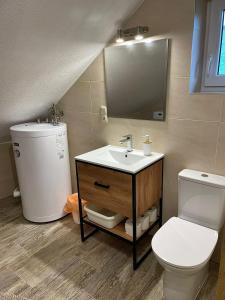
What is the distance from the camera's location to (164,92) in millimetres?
1783

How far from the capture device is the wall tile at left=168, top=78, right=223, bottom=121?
1.58 meters

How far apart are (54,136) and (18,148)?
37 cm

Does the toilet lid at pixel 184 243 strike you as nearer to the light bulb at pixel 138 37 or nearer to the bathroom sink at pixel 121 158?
the bathroom sink at pixel 121 158

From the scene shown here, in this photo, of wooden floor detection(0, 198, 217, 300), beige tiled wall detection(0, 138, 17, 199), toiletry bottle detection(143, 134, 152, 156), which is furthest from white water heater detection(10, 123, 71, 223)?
toiletry bottle detection(143, 134, 152, 156)

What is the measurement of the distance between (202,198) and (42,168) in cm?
148

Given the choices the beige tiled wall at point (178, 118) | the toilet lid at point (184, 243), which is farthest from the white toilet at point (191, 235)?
the beige tiled wall at point (178, 118)

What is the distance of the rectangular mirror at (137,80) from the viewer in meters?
1.76

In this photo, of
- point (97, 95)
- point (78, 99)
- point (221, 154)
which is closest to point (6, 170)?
point (78, 99)

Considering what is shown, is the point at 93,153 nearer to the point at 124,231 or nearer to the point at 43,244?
the point at 124,231

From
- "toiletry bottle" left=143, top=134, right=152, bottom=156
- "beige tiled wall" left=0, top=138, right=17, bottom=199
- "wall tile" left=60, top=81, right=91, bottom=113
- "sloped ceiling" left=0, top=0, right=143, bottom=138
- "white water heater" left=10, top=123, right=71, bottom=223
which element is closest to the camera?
"sloped ceiling" left=0, top=0, right=143, bottom=138

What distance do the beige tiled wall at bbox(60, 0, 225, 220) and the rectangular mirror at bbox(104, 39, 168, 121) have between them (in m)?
0.06

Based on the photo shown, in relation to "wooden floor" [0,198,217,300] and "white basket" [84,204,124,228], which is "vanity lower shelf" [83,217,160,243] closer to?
"white basket" [84,204,124,228]

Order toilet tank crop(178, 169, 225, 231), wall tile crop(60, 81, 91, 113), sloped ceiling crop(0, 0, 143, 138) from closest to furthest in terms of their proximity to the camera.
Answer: sloped ceiling crop(0, 0, 143, 138) < toilet tank crop(178, 169, 225, 231) < wall tile crop(60, 81, 91, 113)

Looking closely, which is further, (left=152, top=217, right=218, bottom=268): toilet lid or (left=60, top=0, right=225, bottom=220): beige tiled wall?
(left=60, top=0, right=225, bottom=220): beige tiled wall
